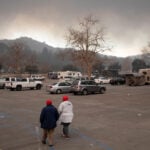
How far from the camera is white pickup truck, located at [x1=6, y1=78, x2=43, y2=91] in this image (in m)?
45.0

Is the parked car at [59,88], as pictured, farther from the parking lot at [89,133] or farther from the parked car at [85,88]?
the parking lot at [89,133]

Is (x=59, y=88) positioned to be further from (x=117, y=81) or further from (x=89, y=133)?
(x=89, y=133)

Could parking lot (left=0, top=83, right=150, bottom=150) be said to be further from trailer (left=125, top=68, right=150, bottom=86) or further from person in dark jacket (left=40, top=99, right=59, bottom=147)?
trailer (left=125, top=68, right=150, bottom=86)

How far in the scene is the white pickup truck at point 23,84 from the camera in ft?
148

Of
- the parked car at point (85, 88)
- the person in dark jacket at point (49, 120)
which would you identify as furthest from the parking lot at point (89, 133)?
the parked car at point (85, 88)

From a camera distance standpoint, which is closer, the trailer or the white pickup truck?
the white pickup truck

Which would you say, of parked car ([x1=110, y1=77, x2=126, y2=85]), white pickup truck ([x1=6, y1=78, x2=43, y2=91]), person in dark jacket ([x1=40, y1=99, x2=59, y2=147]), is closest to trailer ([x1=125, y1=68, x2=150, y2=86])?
parked car ([x1=110, y1=77, x2=126, y2=85])

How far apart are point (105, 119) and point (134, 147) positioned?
20.9 ft

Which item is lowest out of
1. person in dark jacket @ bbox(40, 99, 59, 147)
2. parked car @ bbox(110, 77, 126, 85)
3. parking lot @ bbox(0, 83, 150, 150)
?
parking lot @ bbox(0, 83, 150, 150)

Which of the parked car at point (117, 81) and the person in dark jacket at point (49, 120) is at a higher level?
the parked car at point (117, 81)

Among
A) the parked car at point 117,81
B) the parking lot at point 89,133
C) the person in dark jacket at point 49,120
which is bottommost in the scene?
the parking lot at point 89,133

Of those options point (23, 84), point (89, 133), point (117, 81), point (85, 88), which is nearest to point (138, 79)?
point (117, 81)

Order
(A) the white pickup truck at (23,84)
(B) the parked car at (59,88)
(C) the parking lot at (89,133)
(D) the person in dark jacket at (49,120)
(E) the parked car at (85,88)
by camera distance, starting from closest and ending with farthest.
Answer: (D) the person in dark jacket at (49,120)
(C) the parking lot at (89,133)
(E) the parked car at (85,88)
(B) the parked car at (59,88)
(A) the white pickup truck at (23,84)

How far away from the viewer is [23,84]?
4594 cm
